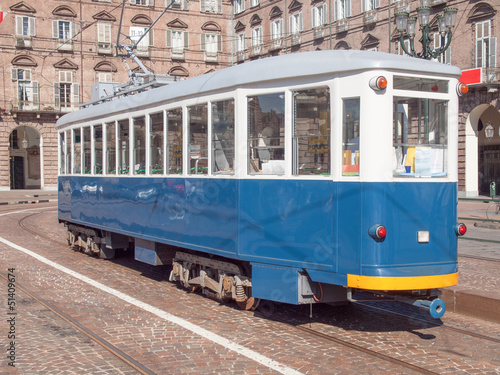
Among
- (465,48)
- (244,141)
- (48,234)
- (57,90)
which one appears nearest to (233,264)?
(244,141)

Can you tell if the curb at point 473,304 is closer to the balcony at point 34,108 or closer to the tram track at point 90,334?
the tram track at point 90,334

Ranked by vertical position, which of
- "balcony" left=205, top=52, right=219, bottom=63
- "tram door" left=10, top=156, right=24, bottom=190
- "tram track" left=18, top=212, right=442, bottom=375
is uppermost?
"balcony" left=205, top=52, right=219, bottom=63

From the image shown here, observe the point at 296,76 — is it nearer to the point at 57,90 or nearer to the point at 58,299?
the point at 58,299

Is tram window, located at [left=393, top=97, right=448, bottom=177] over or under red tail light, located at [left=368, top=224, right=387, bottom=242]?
over

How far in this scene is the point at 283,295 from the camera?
7.36 meters

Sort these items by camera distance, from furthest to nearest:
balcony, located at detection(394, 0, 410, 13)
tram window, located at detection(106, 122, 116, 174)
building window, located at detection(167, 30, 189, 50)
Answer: building window, located at detection(167, 30, 189, 50)
balcony, located at detection(394, 0, 410, 13)
tram window, located at detection(106, 122, 116, 174)

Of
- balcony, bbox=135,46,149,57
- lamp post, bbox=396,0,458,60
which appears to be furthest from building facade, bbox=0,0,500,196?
lamp post, bbox=396,0,458,60

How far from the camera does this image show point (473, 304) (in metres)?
8.23

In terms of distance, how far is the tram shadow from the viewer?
301 inches

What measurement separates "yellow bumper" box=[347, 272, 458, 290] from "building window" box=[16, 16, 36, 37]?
43.3 metres

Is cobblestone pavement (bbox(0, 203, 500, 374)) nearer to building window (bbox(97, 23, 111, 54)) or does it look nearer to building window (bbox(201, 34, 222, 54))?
building window (bbox(97, 23, 111, 54))

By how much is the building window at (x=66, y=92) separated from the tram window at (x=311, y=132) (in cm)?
4204

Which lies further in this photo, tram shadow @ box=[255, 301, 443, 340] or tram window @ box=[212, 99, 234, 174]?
tram window @ box=[212, 99, 234, 174]

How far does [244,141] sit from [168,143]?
1.95m
